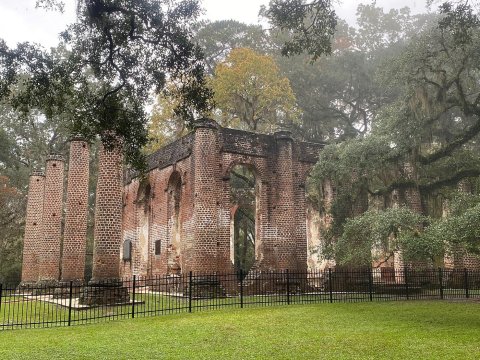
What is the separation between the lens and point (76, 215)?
21172 mm

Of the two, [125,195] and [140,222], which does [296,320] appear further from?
[125,195]

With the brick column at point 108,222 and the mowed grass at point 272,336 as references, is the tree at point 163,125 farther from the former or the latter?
the mowed grass at point 272,336

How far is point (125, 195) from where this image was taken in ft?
90.8

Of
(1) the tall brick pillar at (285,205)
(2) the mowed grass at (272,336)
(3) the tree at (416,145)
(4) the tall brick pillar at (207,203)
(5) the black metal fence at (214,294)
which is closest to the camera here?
(2) the mowed grass at (272,336)

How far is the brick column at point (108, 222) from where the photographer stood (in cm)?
1609

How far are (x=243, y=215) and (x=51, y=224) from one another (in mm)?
13155

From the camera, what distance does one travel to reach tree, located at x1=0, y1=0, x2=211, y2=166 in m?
8.97

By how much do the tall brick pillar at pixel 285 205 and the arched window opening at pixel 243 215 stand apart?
15.1 feet

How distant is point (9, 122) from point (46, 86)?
27.6 metres

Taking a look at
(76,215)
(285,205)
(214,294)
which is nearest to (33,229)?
(76,215)

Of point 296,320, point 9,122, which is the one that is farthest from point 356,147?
point 9,122

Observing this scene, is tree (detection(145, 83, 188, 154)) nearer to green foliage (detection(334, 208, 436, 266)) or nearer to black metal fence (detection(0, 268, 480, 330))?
black metal fence (detection(0, 268, 480, 330))

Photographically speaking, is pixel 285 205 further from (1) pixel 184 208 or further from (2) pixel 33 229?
(2) pixel 33 229

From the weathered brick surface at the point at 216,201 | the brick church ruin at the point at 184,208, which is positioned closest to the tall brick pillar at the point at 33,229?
the brick church ruin at the point at 184,208
